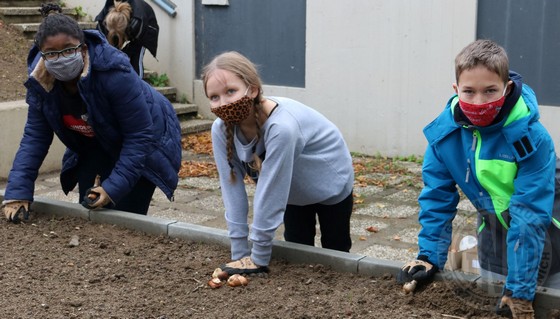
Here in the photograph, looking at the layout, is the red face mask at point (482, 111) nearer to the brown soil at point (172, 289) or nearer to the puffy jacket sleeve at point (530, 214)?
the puffy jacket sleeve at point (530, 214)

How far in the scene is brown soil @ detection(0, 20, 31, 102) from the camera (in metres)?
9.06

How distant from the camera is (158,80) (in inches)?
421

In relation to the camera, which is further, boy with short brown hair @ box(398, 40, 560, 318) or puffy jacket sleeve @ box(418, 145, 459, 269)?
puffy jacket sleeve @ box(418, 145, 459, 269)

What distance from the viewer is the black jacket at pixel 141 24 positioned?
8.41 meters

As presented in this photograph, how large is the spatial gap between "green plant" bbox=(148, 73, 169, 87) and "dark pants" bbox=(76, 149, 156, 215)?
232 inches

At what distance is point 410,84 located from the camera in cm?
862

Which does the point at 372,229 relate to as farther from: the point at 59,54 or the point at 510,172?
the point at 510,172

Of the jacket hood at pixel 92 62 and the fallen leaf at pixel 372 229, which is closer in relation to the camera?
the jacket hood at pixel 92 62

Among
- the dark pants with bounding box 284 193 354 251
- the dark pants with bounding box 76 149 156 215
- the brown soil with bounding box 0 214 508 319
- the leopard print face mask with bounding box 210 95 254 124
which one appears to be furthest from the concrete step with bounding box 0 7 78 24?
the leopard print face mask with bounding box 210 95 254 124

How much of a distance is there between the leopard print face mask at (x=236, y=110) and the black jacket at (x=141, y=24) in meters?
5.02

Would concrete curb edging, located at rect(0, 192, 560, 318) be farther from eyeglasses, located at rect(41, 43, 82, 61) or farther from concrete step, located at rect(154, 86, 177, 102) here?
concrete step, located at rect(154, 86, 177, 102)

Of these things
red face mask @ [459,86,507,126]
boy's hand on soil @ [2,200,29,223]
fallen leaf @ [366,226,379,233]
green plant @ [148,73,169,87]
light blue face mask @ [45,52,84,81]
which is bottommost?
fallen leaf @ [366,226,379,233]

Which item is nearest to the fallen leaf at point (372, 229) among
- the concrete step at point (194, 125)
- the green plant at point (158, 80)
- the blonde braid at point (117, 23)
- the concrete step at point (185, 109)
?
the blonde braid at point (117, 23)

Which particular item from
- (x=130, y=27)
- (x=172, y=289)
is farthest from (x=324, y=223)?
(x=130, y=27)
